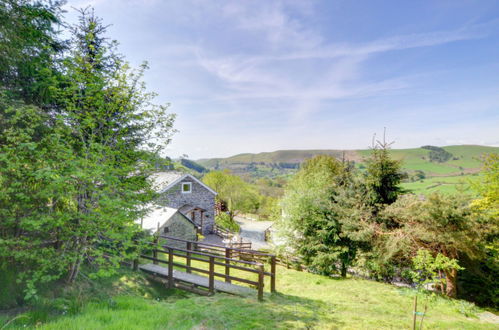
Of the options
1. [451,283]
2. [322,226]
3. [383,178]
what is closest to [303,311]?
[322,226]

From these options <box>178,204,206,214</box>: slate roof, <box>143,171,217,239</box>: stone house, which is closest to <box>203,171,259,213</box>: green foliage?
<box>143,171,217,239</box>: stone house

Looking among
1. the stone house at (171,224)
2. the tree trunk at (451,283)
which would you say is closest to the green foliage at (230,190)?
the stone house at (171,224)

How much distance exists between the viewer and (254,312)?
528cm

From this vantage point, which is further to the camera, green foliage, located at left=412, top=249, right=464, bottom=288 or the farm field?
the farm field

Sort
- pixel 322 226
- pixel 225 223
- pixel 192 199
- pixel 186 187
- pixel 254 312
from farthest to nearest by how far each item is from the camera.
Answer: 1. pixel 225 223
2. pixel 192 199
3. pixel 186 187
4. pixel 322 226
5. pixel 254 312

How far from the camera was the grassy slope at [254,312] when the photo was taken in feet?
13.1

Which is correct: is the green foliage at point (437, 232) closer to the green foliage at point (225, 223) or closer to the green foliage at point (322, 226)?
the green foliage at point (322, 226)

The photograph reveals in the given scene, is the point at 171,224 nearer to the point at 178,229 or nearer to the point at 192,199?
the point at 178,229

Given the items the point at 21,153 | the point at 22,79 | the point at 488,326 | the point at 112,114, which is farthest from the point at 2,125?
the point at 488,326

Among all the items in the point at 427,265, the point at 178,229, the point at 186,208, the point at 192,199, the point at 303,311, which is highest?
the point at 427,265

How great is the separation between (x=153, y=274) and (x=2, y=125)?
5678 millimetres

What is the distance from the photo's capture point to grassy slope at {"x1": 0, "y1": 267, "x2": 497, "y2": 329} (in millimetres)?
4004

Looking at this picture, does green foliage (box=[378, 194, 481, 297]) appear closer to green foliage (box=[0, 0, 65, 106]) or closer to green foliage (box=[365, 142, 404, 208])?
green foliage (box=[365, 142, 404, 208])

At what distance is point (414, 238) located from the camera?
928cm
